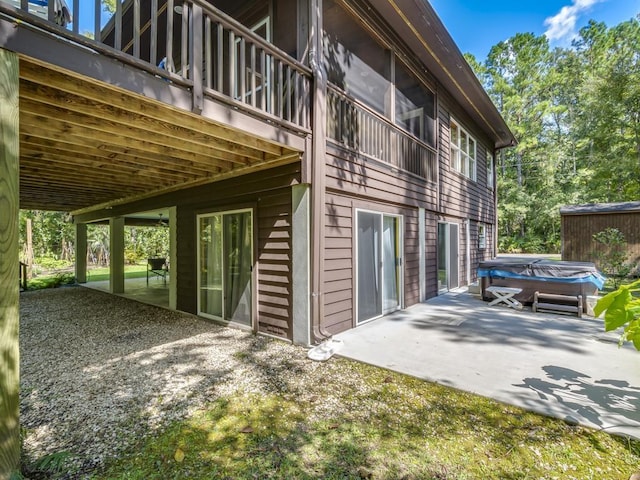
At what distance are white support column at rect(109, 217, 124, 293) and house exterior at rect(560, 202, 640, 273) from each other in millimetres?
15198

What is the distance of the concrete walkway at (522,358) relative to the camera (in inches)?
101

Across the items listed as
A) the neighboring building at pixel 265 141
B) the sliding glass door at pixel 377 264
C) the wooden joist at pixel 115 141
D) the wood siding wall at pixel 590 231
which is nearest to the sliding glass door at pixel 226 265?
the neighboring building at pixel 265 141

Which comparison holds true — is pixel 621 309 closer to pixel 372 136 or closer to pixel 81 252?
pixel 372 136

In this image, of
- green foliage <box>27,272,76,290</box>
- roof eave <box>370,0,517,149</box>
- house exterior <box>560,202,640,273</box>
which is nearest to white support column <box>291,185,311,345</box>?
roof eave <box>370,0,517,149</box>

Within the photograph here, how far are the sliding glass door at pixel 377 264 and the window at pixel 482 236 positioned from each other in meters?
6.27

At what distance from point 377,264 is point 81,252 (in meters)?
11.1

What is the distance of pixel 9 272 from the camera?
184 centimetres

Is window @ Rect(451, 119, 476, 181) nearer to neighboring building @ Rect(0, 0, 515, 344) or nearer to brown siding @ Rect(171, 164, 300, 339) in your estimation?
neighboring building @ Rect(0, 0, 515, 344)

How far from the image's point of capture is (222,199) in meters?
5.39

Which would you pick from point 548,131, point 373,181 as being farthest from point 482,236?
point 548,131

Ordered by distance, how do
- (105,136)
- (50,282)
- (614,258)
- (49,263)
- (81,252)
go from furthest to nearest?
1. (49,263)
2. (81,252)
3. (50,282)
4. (614,258)
5. (105,136)

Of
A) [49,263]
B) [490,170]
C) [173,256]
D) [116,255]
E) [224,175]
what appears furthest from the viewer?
[49,263]

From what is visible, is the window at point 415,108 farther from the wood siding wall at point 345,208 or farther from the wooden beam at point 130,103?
the wooden beam at point 130,103

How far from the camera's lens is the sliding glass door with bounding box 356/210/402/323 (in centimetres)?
509
